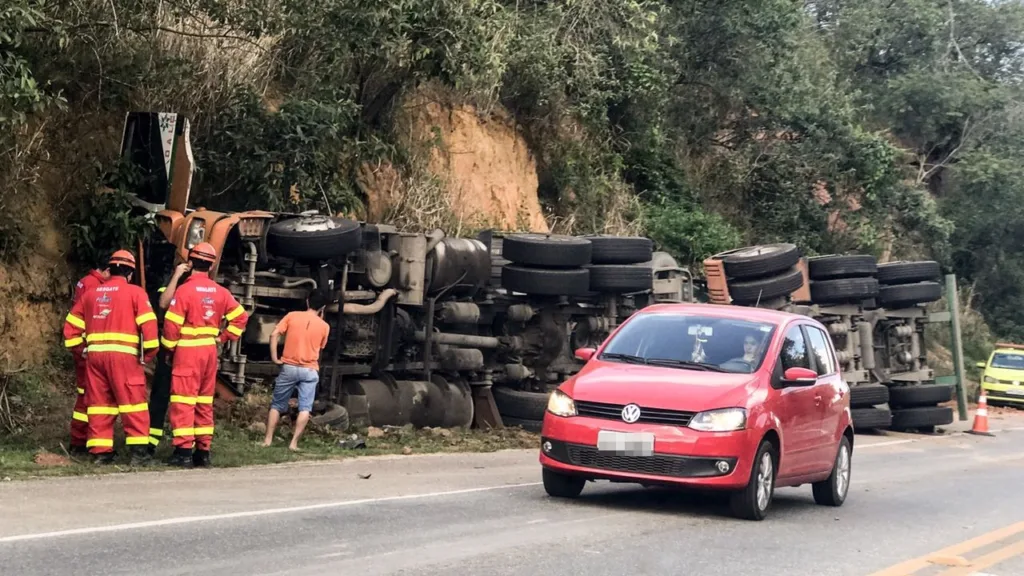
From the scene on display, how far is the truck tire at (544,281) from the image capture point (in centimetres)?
1634

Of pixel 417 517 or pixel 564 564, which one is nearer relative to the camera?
pixel 564 564

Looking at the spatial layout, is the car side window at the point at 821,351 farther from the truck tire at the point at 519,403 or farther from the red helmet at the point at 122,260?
the red helmet at the point at 122,260

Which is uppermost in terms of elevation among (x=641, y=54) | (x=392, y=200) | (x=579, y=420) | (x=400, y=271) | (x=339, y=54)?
(x=641, y=54)

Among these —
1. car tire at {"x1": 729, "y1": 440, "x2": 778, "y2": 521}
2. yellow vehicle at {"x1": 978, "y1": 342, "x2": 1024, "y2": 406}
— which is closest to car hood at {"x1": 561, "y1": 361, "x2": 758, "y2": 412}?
car tire at {"x1": 729, "y1": 440, "x2": 778, "y2": 521}

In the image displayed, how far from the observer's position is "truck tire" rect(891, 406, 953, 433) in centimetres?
2295

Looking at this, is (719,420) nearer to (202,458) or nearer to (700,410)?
(700,410)

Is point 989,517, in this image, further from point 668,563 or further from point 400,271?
point 400,271

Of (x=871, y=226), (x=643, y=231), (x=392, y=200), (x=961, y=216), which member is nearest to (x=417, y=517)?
(x=392, y=200)

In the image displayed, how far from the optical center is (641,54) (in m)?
25.4

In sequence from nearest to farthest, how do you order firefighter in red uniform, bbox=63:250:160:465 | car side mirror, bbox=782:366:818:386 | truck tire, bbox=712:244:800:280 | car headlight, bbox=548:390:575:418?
car headlight, bbox=548:390:575:418 < car side mirror, bbox=782:366:818:386 < firefighter in red uniform, bbox=63:250:160:465 < truck tire, bbox=712:244:800:280

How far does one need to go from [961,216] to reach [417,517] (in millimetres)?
34519

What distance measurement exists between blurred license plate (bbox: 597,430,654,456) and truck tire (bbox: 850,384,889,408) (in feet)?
43.6

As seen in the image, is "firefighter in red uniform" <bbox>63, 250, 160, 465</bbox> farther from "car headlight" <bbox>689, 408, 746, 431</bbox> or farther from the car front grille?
"car headlight" <bbox>689, 408, 746, 431</bbox>

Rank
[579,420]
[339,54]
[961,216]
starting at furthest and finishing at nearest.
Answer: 1. [961,216]
2. [339,54]
3. [579,420]
